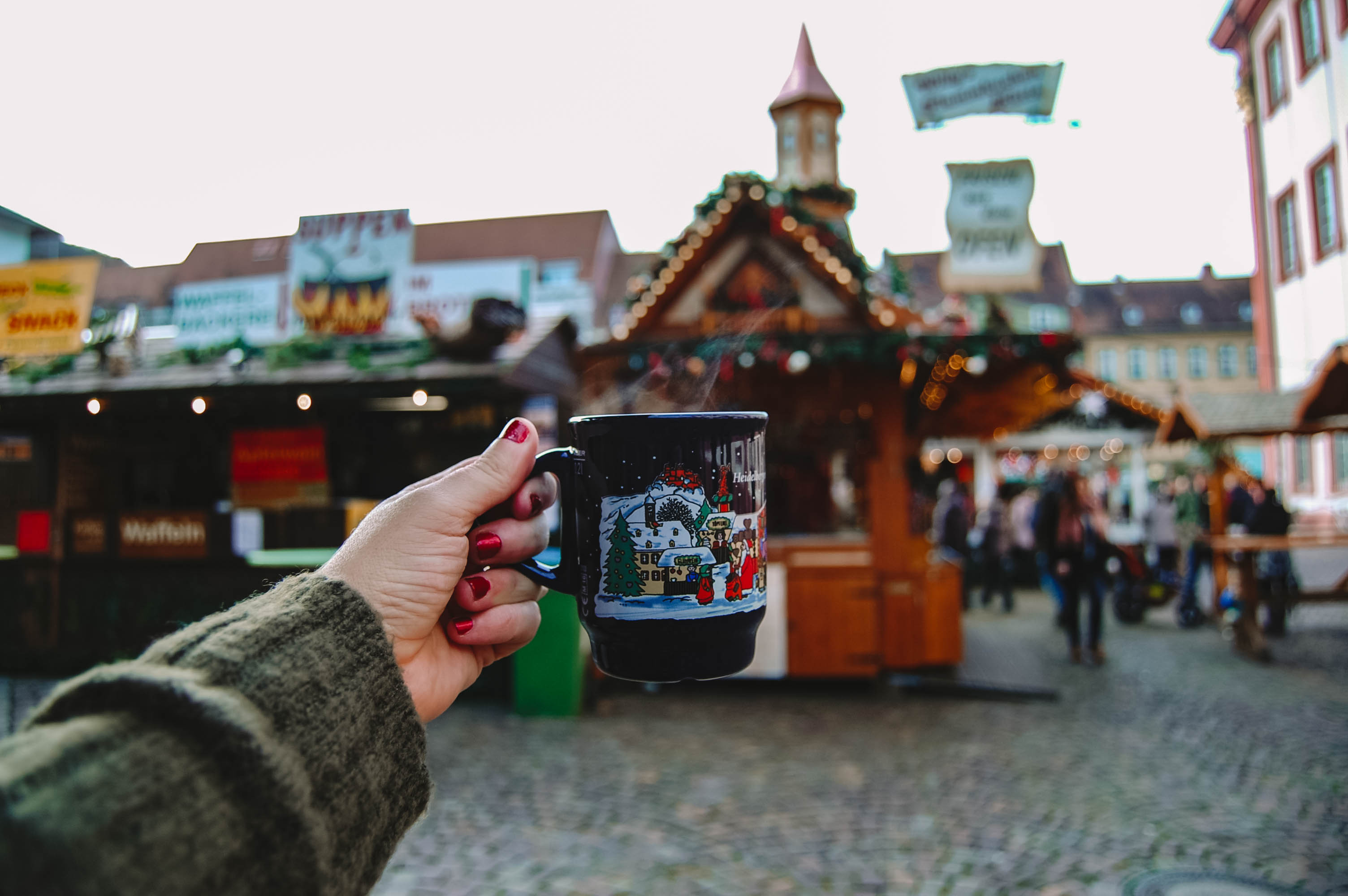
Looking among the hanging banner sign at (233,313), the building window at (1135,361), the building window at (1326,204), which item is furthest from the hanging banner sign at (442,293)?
the building window at (1135,361)

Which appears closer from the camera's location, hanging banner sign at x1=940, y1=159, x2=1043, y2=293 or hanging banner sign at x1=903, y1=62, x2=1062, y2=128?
hanging banner sign at x1=903, y1=62, x2=1062, y2=128

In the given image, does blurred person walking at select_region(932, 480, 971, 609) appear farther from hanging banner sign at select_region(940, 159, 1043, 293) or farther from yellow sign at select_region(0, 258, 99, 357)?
yellow sign at select_region(0, 258, 99, 357)

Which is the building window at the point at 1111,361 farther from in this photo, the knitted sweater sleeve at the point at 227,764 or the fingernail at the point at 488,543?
the knitted sweater sleeve at the point at 227,764

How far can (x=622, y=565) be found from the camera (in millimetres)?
1086

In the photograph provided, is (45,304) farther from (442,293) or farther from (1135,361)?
(1135,361)

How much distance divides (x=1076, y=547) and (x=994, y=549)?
5286 millimetres

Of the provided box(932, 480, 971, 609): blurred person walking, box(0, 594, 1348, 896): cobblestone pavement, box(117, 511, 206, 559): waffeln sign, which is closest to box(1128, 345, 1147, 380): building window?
box(932, 480, 971, 609): blurred person walking

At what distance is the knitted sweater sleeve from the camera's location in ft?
1.86

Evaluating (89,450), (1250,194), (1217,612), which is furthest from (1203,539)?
(1250,194)

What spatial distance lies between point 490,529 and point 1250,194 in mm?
21809

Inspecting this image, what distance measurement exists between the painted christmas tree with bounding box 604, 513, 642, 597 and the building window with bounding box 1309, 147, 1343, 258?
17298 millimetres

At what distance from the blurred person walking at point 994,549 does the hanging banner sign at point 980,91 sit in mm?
8427

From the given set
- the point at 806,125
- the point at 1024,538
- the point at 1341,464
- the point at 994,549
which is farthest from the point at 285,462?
the point at 1341,464

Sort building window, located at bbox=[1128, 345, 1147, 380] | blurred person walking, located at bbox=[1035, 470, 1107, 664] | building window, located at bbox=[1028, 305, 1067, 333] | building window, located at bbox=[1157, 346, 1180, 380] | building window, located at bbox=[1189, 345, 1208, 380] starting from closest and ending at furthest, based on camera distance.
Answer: blurred person walking, located at bbox=[1035, 470, 1107, 664]
building window, located at bbox=[1028, 305, 1067, 333]
building window, located at bbox=[1189, 345, 1208, 380]
building window, located at bbox=[1157, 346, 1180, 380]
building window, located at bbox=[1128, 345, 1147, 380]
